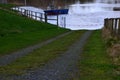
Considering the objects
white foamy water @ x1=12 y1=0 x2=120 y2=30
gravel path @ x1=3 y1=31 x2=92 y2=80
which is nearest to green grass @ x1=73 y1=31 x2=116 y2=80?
gravel path @ x1=3 y1=31 x2=92 y2=80

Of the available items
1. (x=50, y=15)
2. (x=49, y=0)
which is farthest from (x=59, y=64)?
(x=49, y=0)

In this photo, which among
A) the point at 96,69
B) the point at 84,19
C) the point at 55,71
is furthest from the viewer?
the point at 84,19

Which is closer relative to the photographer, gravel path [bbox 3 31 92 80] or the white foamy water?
gravel path [bbox 3 31 92 80]

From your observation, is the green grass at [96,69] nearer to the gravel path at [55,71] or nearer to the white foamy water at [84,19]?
the gravel path at [55,71]

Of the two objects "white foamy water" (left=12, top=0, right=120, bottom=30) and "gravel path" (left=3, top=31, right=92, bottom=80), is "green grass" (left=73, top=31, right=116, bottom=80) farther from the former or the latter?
"white foamy water" (left=12, top=0, right=120, bottom=30)

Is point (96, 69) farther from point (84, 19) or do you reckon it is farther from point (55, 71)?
point (84, 19)

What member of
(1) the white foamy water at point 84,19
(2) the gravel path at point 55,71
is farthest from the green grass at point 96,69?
(1) the white foamy water at point 84,19

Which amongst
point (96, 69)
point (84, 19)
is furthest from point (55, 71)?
point (84, 19)

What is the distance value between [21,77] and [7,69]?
87.0 inches

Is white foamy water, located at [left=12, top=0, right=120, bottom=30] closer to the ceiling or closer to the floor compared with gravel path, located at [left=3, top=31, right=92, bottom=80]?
closer to the floor

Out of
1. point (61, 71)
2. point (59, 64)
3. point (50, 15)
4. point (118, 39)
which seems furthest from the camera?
point (50, 15)

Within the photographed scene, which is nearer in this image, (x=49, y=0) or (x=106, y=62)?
(x=106, y=62)

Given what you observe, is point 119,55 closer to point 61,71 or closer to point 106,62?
point 106,62

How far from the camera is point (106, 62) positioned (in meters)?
17.7
